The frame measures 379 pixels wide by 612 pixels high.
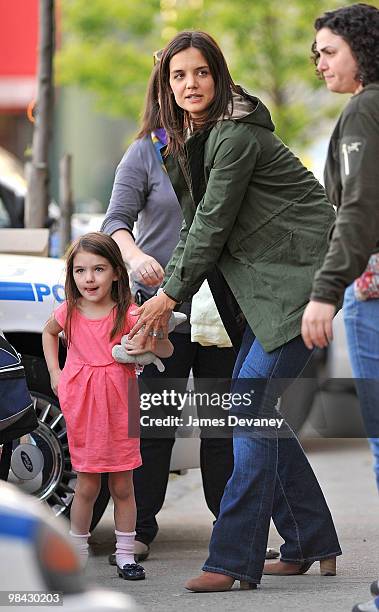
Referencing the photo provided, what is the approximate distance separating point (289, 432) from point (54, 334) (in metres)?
1.02

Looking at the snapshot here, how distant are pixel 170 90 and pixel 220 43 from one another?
18.0m

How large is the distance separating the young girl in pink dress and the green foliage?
16463 mm

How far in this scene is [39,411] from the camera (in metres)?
6.08

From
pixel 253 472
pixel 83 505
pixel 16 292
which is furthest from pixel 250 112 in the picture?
pixel 83 505

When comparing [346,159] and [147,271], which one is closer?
[346,159]

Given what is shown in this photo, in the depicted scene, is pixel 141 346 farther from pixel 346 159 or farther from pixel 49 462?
pixel 346 159

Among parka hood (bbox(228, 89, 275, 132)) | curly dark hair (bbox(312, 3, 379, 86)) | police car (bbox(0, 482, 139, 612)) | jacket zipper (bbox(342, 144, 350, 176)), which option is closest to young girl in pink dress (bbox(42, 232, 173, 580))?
parka hood (bbox(228, 89, 275, 132))

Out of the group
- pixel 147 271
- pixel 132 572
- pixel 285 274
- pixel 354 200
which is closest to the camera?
pixel 354 200

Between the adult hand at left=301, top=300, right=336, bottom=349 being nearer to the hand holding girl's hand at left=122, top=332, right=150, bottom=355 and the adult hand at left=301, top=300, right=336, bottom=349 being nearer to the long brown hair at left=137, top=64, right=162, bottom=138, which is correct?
the hand holding girl's hand at left=122, top=332, right=150, bottom=355

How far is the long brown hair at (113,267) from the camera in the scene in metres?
5.57

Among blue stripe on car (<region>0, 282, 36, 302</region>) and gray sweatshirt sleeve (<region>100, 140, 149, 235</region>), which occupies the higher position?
gray sweatshirt sleeve (<region>100, 140, 149, 235</region>)

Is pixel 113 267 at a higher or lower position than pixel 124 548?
higher

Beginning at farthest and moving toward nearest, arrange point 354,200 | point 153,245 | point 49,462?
point 153,245 → point 49,462 → point 354,200

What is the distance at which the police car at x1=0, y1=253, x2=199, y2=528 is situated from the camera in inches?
237
